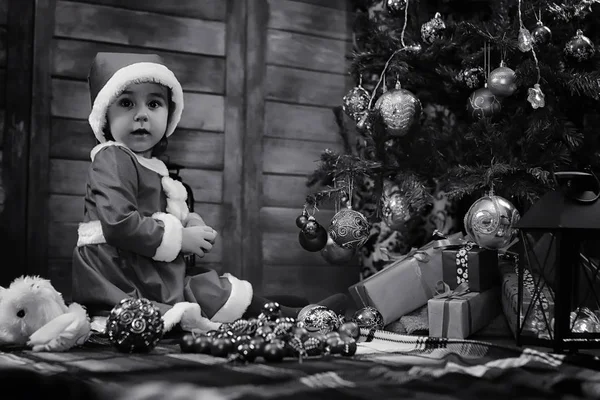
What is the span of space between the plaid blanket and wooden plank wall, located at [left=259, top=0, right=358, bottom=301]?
55.1 inches

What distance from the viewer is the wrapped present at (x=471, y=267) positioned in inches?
75.2

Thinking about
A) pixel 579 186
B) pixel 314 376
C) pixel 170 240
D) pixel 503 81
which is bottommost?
pixel 314 376

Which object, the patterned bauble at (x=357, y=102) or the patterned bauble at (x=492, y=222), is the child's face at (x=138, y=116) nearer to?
the patterned bauble at (x=357, y=102)

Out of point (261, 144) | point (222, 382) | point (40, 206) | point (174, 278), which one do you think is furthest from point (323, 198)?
point (222, 382)

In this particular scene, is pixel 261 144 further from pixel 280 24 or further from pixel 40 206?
pixel 40 206

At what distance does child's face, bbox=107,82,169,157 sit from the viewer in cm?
194

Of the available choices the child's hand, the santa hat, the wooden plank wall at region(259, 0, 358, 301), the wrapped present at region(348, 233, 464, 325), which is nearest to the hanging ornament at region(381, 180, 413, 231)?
the wrapped present at region(348, 233, 464, 325)

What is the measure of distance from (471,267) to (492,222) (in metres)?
0.14

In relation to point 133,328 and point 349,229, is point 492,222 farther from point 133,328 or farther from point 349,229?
point 133,328

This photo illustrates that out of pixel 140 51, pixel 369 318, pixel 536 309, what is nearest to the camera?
pixel 536 309

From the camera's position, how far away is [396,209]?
2270 mm

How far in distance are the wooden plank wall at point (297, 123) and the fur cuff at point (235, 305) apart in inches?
29.6

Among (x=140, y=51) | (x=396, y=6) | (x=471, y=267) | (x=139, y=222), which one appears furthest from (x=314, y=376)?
(x=140, y=51)

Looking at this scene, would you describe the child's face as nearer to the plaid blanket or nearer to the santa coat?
the santa coat
